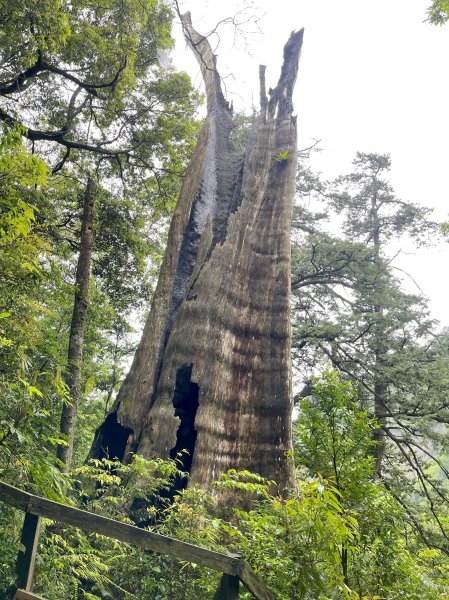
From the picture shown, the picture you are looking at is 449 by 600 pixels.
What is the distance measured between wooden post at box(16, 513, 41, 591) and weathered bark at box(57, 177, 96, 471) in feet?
15.6

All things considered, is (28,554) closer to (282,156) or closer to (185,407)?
(185,407)

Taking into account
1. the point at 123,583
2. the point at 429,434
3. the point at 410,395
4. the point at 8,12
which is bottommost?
the point at 123,583

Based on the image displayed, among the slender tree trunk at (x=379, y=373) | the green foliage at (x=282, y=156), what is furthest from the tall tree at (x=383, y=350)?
the green foliage at (x=282, y=156)

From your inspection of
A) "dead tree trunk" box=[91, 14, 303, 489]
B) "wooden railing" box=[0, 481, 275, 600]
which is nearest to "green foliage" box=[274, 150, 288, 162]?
"dead tree trunk" box=[91, 14, 303, 489]

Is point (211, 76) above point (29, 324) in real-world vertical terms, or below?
above

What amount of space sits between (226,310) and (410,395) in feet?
18.3

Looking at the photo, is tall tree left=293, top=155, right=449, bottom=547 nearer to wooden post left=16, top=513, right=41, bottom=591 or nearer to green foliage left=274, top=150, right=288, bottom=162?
green foliage left=274, top=150, right=288, bottom=162

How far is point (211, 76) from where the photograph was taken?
1081cm

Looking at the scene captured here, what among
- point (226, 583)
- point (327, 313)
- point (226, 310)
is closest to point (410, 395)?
point (327, 313)

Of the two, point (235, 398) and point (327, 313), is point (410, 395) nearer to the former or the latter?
point (327, 313)

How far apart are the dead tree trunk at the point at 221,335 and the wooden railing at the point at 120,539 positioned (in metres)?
2.66

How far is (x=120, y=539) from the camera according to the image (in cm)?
234

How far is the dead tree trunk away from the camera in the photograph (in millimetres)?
5398

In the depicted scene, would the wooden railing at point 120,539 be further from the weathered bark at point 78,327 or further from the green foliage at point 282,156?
the green foliage at point 282,156
